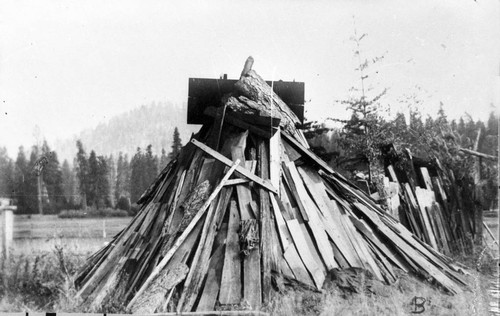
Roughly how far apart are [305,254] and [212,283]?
1.42m

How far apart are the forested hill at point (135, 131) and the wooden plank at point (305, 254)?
2.40 metres

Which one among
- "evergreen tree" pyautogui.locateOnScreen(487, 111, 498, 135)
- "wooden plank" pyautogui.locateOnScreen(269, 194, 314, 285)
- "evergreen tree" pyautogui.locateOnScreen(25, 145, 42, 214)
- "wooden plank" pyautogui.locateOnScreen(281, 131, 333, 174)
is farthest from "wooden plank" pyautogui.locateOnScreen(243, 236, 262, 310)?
"evergreen tree" pyautogui.locateOnScreen(487, 111, 498, 135)

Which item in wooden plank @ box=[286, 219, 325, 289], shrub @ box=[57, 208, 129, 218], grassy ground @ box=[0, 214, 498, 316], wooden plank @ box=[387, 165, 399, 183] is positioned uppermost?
wooden plank @ box=[387, 165, 399, 183]

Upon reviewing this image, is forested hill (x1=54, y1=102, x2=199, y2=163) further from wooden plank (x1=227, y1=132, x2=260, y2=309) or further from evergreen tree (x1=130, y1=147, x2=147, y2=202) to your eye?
wooden plank (x1=227, y1=132, x2=260, y2=309)

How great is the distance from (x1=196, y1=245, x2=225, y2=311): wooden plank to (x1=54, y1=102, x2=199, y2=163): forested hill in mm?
2263

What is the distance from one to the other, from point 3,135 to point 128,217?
98.1 inches

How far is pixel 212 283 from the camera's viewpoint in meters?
6.16

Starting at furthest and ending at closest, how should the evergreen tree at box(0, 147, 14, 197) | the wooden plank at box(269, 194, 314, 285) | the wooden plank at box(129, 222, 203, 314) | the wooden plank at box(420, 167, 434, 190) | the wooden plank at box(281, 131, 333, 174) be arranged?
the wooden plank at box(420, 167, 434, 190), the evergreen tree at box(0, 147, 14, 197), the wooden plank at box(281, 131, 333, 174), the wooden plank at box(269, 194, 314, 285), the wooden plank at box(129, 222, 203, 314)

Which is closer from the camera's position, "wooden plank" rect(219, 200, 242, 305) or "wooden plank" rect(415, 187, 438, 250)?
"wooden plank" rect(219, 200, 242, 305)

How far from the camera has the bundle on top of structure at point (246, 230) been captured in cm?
617

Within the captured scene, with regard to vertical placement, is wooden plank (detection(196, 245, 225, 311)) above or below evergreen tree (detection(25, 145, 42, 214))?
below

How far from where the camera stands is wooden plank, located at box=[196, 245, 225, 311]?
6027 millimetres

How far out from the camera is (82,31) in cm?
714

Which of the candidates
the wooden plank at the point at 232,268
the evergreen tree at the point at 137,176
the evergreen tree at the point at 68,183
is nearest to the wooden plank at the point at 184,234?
the wooden plank at the point at 232,268
